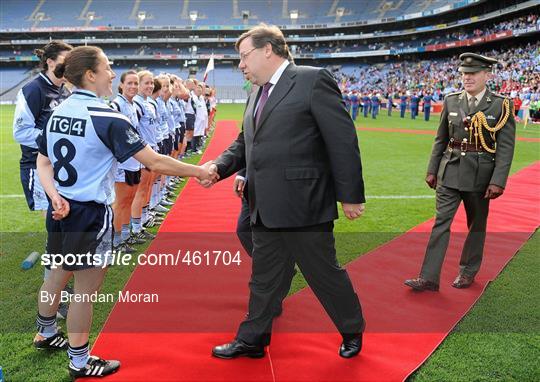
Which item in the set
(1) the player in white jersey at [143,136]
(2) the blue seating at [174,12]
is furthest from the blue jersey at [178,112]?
(2) the blue seating at [174,12]

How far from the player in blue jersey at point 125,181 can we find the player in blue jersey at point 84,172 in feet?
7.63

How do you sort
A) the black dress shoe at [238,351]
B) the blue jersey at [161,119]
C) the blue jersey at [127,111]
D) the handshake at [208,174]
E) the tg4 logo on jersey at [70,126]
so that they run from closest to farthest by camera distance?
the tg4 logo on jersey at [70,126], the black dress shoe at [238,351], the handshake at [208,174], the blue jersey at [127,111], the blue jersey at [161,119]

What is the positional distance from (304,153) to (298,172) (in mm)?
114

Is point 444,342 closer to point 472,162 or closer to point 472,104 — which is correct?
point 472,162

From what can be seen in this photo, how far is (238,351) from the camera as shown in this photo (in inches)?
120

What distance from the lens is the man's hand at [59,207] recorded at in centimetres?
264

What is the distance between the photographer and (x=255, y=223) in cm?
299

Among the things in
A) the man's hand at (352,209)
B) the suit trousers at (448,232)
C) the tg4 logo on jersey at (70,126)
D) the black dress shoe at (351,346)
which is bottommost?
the black dress shoe at (351,346)

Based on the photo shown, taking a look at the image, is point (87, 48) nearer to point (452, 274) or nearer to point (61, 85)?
point (61, 85)

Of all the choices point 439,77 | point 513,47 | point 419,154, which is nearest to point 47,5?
point 439,77

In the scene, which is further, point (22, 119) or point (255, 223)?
point (22, 119)

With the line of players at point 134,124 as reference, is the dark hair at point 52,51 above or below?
above

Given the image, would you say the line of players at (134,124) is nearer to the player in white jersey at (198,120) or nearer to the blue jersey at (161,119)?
the blue jersey at (161,119)

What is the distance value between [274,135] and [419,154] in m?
11.0
